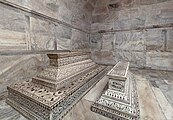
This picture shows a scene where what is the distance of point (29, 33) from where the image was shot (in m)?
1.12

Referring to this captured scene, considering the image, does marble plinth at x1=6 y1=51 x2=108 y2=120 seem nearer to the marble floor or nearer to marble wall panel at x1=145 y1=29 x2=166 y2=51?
the marble floor

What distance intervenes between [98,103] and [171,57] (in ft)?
5.70

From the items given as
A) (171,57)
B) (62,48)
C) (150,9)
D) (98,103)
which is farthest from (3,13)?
(171,57)

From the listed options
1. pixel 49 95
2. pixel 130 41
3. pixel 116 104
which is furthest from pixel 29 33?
pixel 130 41

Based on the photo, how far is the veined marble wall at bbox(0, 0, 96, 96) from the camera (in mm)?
910

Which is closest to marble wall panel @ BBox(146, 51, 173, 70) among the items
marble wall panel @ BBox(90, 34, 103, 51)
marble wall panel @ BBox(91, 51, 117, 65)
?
marble wall panel @ BBox(91, 51, 117, 65)

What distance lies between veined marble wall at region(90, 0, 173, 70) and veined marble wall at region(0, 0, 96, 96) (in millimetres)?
769

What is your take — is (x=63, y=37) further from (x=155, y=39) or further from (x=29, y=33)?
(x=155, y=39)

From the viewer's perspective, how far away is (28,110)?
606 millimetres

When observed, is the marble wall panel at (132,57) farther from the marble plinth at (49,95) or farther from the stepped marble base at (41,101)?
the stepped marble base at (41,101)

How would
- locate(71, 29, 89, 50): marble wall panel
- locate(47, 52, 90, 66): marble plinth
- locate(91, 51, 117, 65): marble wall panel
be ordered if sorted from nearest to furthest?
locate(47, 52, 90, 66): marble plinth
locate(71, 29, 89, 50): marble wall panel
locate(91, 51, 117, 65): marble wall panel

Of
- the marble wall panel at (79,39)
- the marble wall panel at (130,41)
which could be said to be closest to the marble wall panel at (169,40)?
Answer: the marble wall panel at (130,41)

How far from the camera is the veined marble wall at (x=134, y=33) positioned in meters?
1.78

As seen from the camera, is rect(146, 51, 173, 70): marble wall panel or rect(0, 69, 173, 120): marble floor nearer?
rect(0, 69, 173, 120): marble floor
